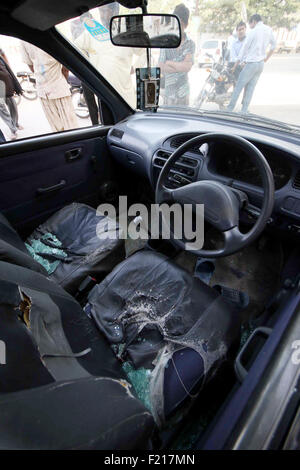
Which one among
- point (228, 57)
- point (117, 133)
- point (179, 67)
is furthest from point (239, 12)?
point (117, 133)

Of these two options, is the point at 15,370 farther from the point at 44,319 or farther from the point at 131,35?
the point at 131,35

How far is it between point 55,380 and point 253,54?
397cm

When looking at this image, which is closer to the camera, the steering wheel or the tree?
the steering wheel

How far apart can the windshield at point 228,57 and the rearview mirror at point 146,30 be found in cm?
63

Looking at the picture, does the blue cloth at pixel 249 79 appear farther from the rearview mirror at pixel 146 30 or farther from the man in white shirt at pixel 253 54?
the rearview mirror at pixel 146 30

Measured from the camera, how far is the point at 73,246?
1416 millimetres

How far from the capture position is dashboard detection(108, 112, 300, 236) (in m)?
1.14

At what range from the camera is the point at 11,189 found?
4.92 ft

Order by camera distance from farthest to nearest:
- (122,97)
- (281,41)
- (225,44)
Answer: (225,44), (281,41), (122,97)

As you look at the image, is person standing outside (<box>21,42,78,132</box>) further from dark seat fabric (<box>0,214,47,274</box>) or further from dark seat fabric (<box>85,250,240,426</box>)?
dark seat fabric (<box>85,250,240,426</box>)

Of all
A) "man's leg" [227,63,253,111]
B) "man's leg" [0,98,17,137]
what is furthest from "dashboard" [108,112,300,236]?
"man's leg" [227,63,253,111]

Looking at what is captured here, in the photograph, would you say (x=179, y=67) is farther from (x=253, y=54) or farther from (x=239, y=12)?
(x=239, y=12)
